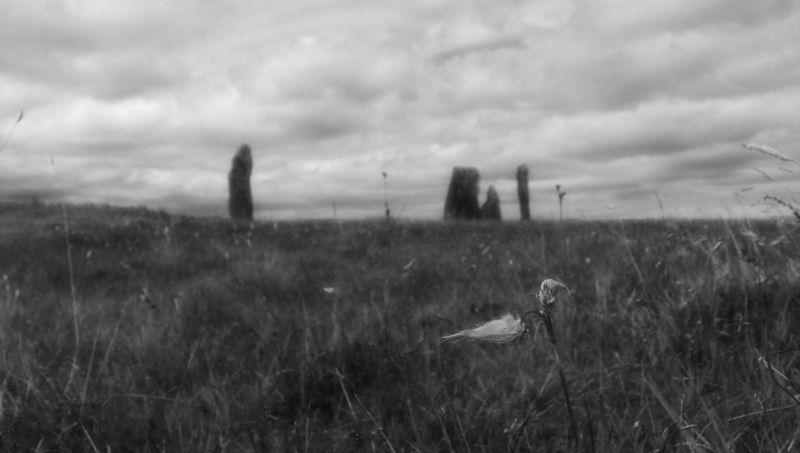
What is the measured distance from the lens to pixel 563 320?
3.72 metres

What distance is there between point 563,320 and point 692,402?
123 cm

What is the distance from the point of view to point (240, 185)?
109 feet

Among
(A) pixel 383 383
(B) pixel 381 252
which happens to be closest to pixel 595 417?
(A) pixel 383 383

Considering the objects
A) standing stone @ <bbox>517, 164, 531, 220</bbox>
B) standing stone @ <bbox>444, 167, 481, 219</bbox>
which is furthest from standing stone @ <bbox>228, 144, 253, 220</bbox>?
standing stone @ <bbox>517, 164, 531, 220</bbox>

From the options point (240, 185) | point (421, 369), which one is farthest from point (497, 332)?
point (240, 185)

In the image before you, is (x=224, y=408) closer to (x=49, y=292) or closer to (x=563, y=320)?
(x=563, y=320)

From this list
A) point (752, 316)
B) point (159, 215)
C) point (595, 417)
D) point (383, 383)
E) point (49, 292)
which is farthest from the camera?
point (159, 215)

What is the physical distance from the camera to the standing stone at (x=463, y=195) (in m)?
33.6

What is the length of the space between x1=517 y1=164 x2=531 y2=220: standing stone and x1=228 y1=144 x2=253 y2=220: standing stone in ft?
52.7

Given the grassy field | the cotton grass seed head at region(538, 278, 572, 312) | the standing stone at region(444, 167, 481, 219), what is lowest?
the grassy field

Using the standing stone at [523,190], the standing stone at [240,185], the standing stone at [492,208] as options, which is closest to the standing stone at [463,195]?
the standing stone at [492,208]

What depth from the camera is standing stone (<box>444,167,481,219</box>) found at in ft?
110

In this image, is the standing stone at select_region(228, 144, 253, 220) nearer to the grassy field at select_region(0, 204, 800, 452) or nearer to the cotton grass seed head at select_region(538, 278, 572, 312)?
the grassy field at select_region(0, 204, 800, 452)

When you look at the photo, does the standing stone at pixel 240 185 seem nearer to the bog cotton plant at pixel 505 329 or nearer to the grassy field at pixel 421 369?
the grassy field at pixel 421 369
